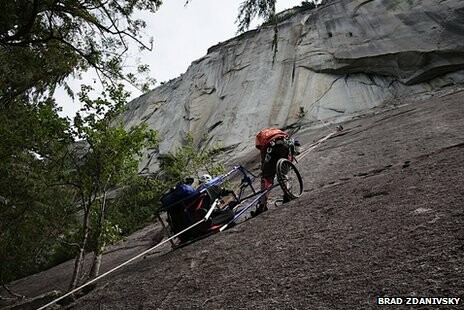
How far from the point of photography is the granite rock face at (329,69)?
54.6 ft

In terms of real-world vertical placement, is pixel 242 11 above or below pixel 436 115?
above

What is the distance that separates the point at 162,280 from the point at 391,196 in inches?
114

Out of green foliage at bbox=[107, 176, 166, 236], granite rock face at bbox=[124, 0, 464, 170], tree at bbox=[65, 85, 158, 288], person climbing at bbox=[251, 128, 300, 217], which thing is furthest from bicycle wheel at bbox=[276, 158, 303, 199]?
granite rock face at bbox=[124, 0, 464, 170]

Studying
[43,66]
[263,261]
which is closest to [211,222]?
[263,261]

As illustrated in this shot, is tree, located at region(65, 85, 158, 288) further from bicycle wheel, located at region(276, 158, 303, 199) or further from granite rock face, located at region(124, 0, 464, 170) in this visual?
granite rock face, located at region(124, 0, 464, 170)

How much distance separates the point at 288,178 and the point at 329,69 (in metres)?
14.5

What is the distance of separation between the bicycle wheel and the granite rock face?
420 inches

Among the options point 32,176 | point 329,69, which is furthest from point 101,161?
point 329,69

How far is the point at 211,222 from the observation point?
5.44 meters

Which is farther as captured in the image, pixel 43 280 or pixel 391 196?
pixel 43 280

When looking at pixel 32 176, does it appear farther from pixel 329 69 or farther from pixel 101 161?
pixel 329 69

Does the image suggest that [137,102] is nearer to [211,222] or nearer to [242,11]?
[242,11]

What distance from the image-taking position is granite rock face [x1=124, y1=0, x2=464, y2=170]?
1664 centimetres

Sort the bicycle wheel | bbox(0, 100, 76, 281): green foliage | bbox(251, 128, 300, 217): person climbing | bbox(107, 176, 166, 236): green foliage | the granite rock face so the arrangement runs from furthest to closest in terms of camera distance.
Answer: the granite rock face → bbox(107, 176, 166, 236): green foliage → bbox(0, 100, 76, 281): green foliage → bbox(251, 128, 300, 217): person climbing → the bicycle wheel
